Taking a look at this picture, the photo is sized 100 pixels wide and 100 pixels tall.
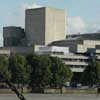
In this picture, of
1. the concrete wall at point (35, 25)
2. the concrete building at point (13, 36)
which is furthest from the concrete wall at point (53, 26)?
the concrete building at point (13, 36)

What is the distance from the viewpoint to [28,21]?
194 metres

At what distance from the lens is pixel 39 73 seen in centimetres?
10625

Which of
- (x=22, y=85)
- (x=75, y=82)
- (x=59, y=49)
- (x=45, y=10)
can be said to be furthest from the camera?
(x=45, y=10)

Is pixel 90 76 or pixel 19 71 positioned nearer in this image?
pixel 19 71

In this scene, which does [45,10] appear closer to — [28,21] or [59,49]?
[28,21]

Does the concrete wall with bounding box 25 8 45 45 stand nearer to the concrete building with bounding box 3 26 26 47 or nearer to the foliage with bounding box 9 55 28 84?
the concrete building with bounding box 3 26 26 47

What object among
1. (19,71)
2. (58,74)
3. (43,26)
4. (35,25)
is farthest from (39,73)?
(35,25)

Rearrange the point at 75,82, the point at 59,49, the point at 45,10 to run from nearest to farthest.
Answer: the point at 75,82 → the point at 59,49 → the point at 45,10

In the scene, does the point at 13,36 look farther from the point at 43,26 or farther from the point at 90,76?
the point at 90,76

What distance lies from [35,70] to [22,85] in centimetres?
592

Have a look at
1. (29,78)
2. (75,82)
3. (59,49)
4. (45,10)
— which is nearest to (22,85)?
→ (29,78)

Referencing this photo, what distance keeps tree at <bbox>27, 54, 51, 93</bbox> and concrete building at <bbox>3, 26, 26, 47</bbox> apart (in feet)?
250

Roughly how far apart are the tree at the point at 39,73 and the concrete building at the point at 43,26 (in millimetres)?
69359

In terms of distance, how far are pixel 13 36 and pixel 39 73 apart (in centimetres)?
8548
